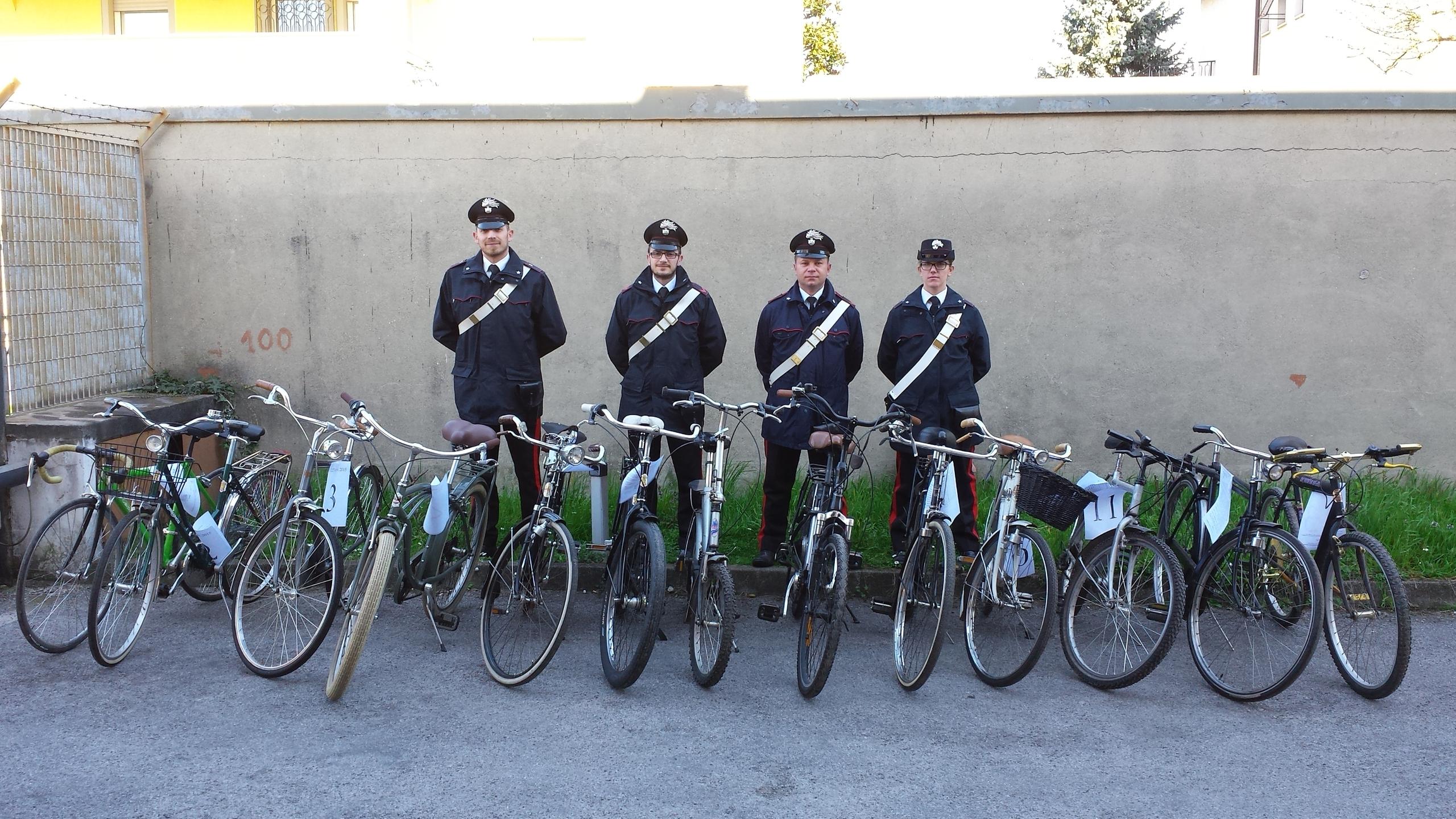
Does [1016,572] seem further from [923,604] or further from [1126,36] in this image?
[1126,36]

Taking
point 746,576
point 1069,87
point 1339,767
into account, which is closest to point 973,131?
point 1069,87

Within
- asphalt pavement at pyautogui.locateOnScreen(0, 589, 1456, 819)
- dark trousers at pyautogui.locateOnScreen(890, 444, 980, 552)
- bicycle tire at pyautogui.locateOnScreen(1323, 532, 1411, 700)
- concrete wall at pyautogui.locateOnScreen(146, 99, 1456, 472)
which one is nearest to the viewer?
asphalt pavement at pyautogui.locateOnScreen(0, 589, 1456, 819)

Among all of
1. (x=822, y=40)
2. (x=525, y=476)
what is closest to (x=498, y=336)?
(x=525, y=476)

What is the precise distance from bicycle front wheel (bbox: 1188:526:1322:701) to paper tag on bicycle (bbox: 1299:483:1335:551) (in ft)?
0.63

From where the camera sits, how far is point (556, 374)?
7859 mm

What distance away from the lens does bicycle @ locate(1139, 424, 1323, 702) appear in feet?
15.3

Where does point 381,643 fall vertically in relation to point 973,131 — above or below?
below

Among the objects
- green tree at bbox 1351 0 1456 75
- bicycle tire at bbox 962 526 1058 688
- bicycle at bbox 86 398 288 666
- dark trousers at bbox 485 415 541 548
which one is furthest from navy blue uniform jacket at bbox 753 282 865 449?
green tree at bbox 1351 0 1456 75

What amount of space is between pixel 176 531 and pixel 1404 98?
7.49 meters

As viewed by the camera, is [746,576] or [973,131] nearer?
[746,576]

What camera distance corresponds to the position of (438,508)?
498 cm

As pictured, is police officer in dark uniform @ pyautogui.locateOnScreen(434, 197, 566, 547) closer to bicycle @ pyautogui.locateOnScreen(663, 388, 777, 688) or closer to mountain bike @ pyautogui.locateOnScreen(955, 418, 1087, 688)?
bicycle @ pyautogui.locateOnScreen(663, 388, 777, 688)

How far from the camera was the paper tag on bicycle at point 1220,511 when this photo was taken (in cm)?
504

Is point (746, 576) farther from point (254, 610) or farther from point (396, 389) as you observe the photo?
point (396, 389)
